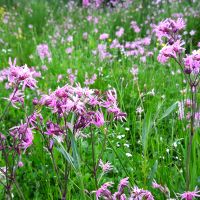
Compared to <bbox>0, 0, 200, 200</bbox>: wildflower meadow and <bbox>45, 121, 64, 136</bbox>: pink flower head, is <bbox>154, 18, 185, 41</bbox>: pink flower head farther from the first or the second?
<bbox>45, 121, 64, 136</bbox>: pink flower head

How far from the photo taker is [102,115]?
1.33 m

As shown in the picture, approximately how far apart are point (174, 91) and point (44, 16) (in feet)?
15.4

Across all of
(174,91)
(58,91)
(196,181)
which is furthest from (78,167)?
(174,91)

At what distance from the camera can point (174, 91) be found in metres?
3.12

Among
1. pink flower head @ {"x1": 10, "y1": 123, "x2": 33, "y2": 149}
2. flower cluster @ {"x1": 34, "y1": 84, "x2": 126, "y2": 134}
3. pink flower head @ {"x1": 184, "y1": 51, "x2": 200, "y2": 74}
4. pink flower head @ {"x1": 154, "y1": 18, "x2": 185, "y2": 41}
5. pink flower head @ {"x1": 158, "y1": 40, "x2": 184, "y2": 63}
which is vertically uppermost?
pink flower head @ {"x1": 154, "y1": 18, "x2": 185, "y2": 41}

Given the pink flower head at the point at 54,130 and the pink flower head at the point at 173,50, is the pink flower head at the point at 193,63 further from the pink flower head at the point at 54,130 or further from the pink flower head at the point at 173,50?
the pink flower head at the point at 54,130

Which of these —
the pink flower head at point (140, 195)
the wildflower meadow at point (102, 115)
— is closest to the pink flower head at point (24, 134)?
the wildflower meadow at point (102, 115)

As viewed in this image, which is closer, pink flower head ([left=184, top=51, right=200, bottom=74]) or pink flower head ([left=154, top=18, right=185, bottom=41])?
pink flower head ([left=184, top=51, right=200, bottom=74])

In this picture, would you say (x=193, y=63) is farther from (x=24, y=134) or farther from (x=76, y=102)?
(x=24, y=134)

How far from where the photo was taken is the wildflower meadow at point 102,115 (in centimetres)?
134

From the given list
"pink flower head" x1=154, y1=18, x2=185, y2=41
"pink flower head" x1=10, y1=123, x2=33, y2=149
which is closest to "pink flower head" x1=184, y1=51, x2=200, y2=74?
"pink flower head" x1=154, y1=18, x2=185, y2=41

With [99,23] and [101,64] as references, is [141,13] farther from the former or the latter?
[101,64]

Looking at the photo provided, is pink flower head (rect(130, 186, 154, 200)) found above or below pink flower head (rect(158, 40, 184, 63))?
below

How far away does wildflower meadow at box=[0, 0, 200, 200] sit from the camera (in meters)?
1.34
